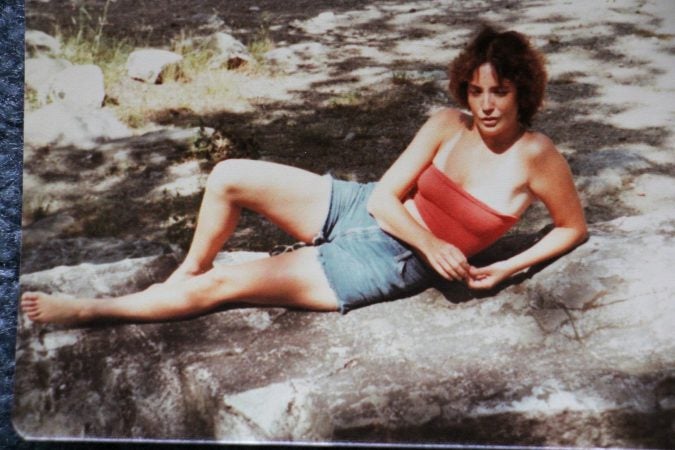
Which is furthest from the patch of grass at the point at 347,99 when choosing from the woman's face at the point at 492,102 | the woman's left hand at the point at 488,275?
the woman's left hand at the point at 488,275

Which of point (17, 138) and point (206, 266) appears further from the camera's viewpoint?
point (17, 138)

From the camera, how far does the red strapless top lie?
164 centimetres

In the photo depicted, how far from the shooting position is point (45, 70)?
1.89 metres

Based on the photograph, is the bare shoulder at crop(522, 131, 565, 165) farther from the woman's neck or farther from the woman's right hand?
the woman's right hand

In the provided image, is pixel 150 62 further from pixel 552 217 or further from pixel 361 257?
pixel 552 217

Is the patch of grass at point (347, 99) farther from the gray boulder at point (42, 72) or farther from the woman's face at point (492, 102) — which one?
the gray boulder at point (42, 72)

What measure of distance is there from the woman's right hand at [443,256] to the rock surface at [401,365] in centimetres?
8

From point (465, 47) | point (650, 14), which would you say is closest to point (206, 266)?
point (465, 47)

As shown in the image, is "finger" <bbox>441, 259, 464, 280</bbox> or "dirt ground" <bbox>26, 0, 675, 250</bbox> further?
"dirt ground" <bbox>26, 0, 675, 250</bbox>

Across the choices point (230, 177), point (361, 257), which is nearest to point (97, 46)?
point (230, 177)

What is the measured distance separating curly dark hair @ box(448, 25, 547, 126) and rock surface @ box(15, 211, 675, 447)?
40 centimetres

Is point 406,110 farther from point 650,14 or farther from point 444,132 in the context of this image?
point 650,14

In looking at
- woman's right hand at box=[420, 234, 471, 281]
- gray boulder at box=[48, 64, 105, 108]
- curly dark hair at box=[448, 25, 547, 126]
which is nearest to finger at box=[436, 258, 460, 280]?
woman's right hand at box=[420, 234, 471, 281]

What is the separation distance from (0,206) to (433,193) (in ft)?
4.03
